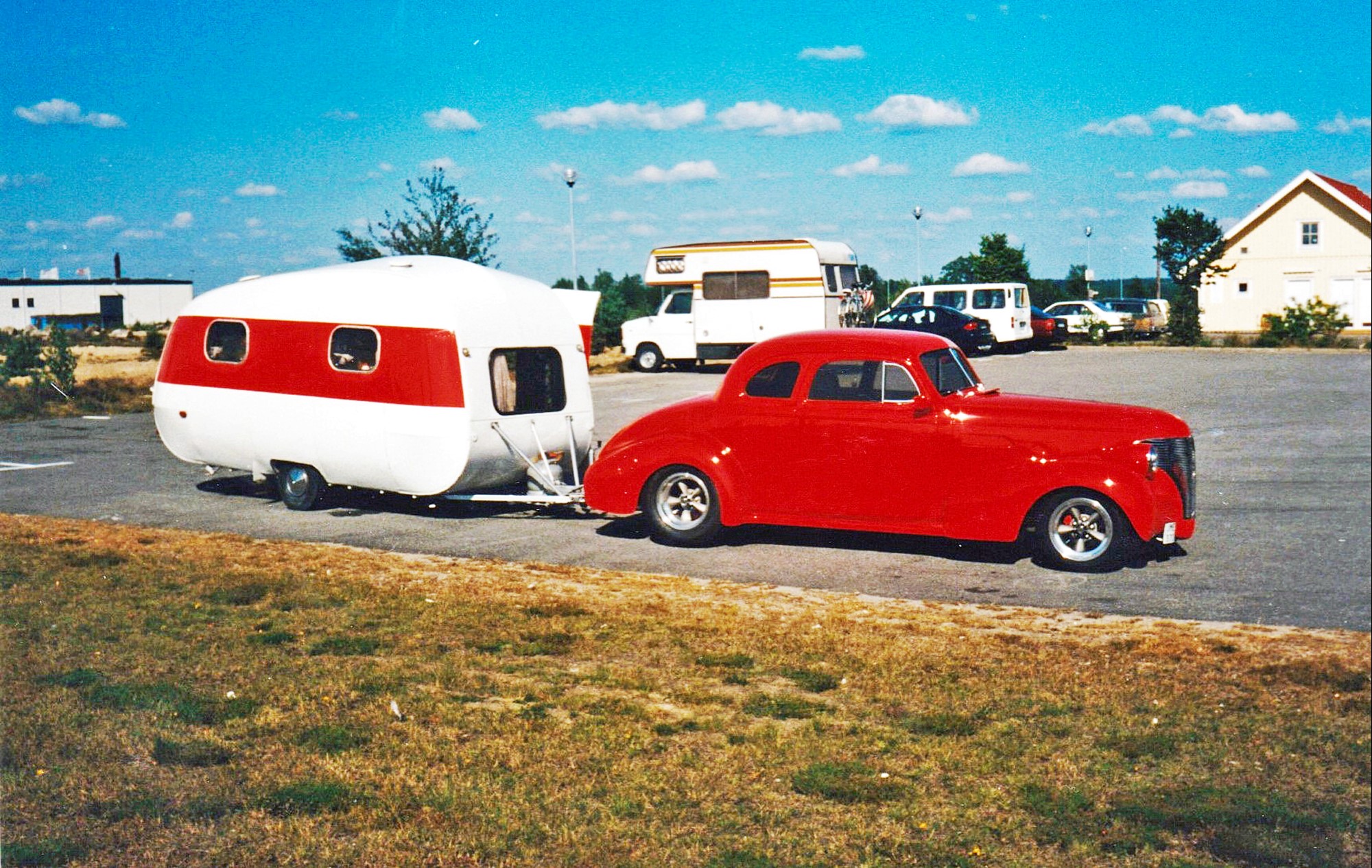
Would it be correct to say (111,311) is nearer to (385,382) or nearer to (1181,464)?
(385,382)

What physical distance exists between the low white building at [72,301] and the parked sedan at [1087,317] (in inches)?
1352

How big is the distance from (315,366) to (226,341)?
131cm

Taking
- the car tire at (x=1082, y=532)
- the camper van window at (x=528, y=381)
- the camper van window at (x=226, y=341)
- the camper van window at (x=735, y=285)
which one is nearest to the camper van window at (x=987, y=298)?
the camper van window at (x=735, y=285)

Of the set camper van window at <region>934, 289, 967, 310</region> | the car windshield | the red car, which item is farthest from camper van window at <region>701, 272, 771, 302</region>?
the car windshield

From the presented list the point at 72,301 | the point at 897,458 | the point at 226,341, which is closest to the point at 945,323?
the point at 226,341

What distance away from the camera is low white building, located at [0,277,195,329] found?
5.70 meters

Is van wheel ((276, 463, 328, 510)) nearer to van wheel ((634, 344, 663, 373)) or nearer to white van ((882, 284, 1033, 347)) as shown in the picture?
van wheel ((634, 344, 663, 373))

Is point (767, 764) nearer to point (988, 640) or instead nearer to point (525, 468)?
point (988, 640)

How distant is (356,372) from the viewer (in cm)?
1226

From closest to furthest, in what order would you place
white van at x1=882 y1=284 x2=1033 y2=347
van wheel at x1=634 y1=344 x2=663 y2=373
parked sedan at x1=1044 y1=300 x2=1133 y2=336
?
van wheel at x1=634 y1=344 x2=663 y2=373 < white van at x1=882 y1=284 x2=1033 y2=347 < parked sedan at x1=1044 y1=300 x2=1133 y2=336

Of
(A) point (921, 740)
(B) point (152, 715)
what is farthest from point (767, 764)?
(B) point (152, 715)

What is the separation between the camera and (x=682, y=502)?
11.0 meters

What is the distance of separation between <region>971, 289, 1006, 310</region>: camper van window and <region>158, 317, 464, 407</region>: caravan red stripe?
23.5m

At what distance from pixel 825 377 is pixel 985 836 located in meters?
6.05
